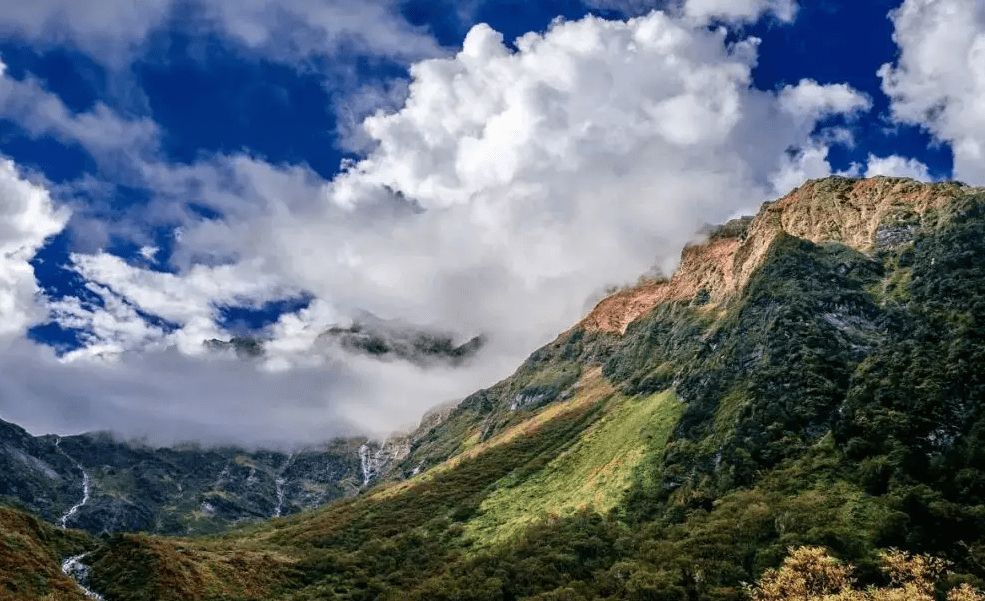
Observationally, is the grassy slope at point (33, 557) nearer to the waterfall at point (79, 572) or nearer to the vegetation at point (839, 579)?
the waterfall at point (79, 572)

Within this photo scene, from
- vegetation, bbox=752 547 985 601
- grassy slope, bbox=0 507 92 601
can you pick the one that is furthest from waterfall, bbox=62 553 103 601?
vegetation, bbox=752 547 985 601

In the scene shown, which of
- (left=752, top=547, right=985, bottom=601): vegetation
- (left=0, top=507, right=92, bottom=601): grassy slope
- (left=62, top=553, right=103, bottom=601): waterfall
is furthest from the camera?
(left=62, top=553, right=103, bottom=601): waterfall

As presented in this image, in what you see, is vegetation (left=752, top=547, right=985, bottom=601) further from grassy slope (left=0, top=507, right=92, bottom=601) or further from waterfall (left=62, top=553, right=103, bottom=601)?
waterfall (left=62, top=553, right=103, bottom=601)

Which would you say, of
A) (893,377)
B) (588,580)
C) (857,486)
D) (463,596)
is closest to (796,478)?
(857,486)

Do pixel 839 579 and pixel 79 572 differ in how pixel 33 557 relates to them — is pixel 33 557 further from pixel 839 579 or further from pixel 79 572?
pixel 839 579

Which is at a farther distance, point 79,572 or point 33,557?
point 79,572

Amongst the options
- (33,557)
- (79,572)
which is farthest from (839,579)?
(79,572)

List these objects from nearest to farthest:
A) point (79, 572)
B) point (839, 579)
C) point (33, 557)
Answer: point (839, 579) < point (33, 557) < point (79, 572)

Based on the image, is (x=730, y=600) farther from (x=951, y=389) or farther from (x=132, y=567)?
(x=132, y=567)

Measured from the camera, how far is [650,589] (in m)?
152

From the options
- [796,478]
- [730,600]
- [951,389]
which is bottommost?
[730,600]

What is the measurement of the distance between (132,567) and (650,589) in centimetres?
13635

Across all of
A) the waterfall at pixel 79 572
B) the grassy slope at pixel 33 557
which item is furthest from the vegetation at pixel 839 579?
the waterfall at pixel 79 572

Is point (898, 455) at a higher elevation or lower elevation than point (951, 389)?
lower
